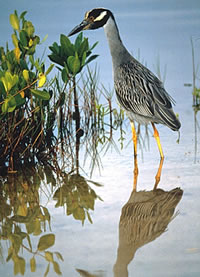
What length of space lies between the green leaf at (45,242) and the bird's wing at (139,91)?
2.26 m

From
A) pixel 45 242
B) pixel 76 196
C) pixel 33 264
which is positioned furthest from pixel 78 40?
pixel 33 264

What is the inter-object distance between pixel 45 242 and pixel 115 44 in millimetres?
3081

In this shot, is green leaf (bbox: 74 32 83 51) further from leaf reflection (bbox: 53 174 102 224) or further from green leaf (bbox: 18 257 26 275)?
green leaf (bbox: 18 257 26 275)

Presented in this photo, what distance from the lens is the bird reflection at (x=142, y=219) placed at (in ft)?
8.46

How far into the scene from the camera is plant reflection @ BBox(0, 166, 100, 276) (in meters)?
2.60

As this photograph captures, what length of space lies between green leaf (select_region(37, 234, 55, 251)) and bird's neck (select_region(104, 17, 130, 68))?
2.81 meters

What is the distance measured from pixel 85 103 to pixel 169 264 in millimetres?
3740

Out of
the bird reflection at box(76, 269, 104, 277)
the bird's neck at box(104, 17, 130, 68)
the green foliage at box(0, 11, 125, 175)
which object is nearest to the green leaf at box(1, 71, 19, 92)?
the green foliage at box(0, 11, 125, 175)

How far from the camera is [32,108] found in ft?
15.5

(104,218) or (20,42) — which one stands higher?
(20,42)

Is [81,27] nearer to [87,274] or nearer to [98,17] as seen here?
[98,17]

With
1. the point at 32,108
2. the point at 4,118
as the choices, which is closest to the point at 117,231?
the point at 4,118

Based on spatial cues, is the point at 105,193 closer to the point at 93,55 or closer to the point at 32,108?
the point at 32,108

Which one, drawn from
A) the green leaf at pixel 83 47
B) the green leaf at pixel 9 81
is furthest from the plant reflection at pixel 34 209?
the green leaf at pixel 83 47
